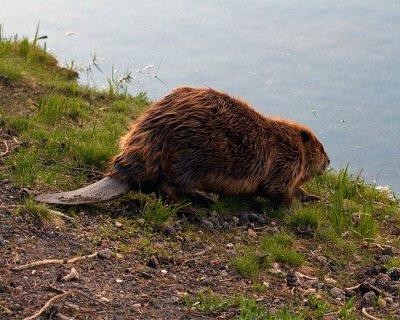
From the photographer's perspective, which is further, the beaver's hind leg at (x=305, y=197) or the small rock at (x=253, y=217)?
the beaver's hind leg at (x=305, y=197)

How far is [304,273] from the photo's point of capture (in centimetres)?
407

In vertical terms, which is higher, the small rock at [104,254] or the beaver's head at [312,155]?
the beaver's head at [312,155]

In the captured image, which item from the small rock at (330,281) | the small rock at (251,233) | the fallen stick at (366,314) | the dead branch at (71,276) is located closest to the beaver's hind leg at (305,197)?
the small rock at (251,233)

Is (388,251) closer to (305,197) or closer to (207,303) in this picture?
(305,197)

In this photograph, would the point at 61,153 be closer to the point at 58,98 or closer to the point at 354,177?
the point at 58,98

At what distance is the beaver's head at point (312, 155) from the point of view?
5152 millimetres

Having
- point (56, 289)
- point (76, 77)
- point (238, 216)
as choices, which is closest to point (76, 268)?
point (56, 289)

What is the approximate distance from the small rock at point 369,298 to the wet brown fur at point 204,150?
1.00 m

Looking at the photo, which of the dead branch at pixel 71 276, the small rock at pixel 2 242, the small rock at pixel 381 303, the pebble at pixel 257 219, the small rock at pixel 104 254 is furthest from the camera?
the pebble at pixel 257 219

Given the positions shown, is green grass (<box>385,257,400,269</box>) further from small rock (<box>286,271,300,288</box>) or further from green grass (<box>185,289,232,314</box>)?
green grass (<box>185,289,232,314</box>)

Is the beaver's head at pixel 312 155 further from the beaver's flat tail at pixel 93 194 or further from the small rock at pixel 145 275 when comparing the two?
the small rock at pixel 145 275

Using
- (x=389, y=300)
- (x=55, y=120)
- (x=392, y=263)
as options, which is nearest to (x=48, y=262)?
(x=389, y=300)

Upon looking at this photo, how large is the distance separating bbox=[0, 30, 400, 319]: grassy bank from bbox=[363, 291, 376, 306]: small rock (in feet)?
0.06

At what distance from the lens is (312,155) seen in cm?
520
